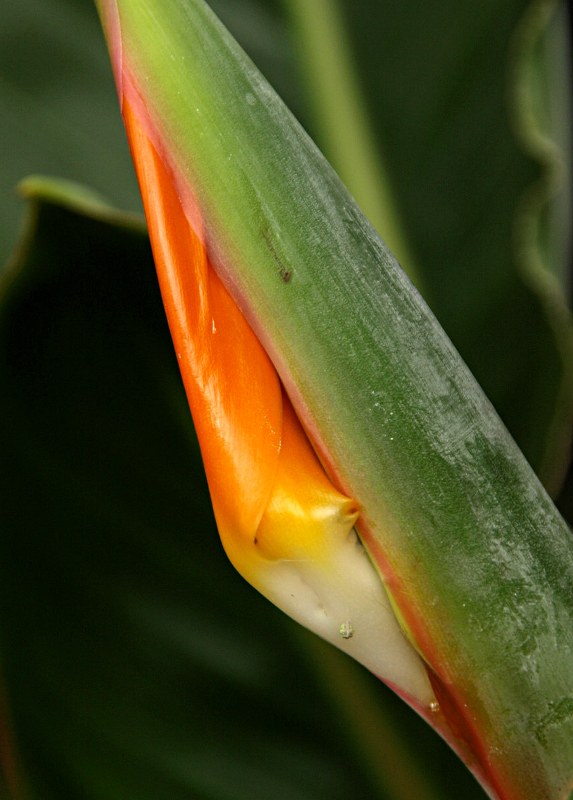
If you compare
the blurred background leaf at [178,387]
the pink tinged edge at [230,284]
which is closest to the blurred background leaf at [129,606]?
the blurred background leaf at [178,387]

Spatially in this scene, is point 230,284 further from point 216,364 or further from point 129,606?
point 129,606

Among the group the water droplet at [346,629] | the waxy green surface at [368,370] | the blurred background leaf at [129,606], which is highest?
the waxy green surface at [368,370]

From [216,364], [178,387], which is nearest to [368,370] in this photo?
[216,364]

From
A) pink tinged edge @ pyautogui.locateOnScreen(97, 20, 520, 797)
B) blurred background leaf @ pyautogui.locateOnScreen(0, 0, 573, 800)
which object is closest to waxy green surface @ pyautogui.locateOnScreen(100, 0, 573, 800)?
pink tinged edge @ pyautogui.locateOnScreen(97, 20, 520, 797)

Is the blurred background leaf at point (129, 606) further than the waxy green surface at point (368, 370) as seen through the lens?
Yes

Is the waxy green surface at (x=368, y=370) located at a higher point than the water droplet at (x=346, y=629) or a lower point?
higher

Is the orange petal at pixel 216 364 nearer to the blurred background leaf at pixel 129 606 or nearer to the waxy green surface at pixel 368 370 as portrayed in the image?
the waxy green surface at pixel 368 370
